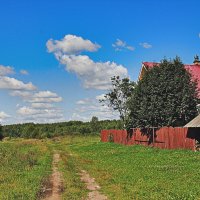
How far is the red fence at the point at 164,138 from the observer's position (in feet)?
105

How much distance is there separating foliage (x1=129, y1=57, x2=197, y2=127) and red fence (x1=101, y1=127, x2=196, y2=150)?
4.54 ft

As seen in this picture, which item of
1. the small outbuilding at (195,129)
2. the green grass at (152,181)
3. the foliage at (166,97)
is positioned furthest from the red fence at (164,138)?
the green grass at (152,181)

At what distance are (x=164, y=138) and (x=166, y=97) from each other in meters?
3.92

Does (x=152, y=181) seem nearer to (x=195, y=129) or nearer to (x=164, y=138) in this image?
(x=195, y=129)

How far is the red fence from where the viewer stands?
105ft

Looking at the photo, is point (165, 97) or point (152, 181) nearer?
point (152, 181)

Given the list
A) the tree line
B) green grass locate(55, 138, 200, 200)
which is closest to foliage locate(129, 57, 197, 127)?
the tree line

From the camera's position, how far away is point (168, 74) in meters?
38.0

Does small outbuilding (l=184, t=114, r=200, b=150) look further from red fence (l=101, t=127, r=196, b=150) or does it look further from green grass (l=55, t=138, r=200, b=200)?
green grass (l=55, t=138, r=200, b=200)

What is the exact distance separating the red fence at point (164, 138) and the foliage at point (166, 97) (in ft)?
4.54

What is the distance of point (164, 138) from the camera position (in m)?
35.3

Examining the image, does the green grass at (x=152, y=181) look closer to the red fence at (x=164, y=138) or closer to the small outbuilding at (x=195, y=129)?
the small outbuilding at (x=195, y=129)

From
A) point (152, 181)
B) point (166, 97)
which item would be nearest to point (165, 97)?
point (166, 97)

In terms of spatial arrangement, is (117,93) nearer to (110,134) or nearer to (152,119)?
(110,134)
